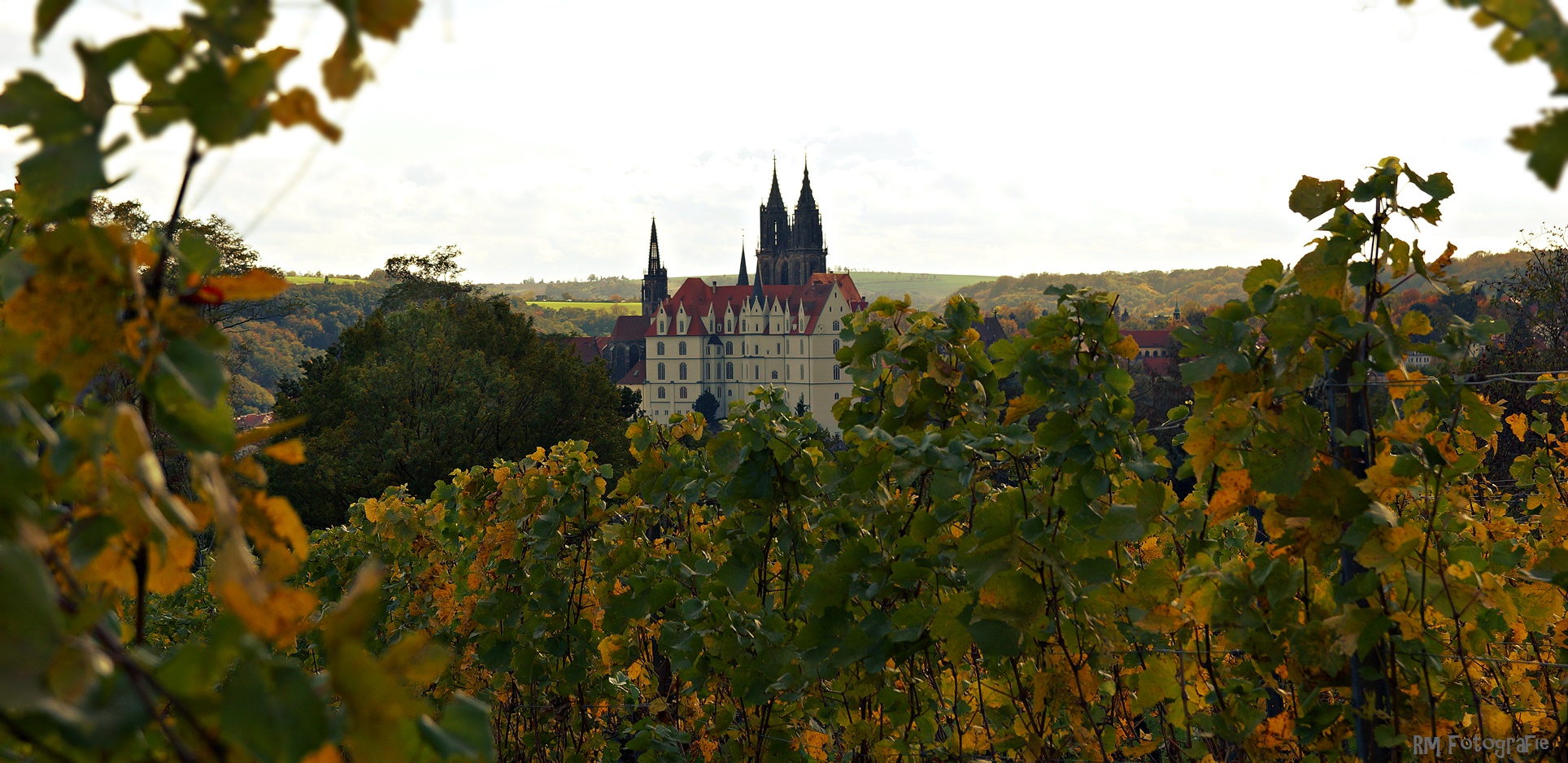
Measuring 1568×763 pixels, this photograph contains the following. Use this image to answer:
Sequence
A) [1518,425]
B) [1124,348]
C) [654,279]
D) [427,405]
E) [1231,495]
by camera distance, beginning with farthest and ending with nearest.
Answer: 1. [654,279]
2. [427,405]
3. [1518,425]
4. [1124,348]
5. [1231,495]

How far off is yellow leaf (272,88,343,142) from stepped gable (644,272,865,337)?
6099cm

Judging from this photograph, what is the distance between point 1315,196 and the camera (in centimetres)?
222

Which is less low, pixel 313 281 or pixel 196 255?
pixel 313 281

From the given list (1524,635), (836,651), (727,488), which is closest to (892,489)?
(727,488)

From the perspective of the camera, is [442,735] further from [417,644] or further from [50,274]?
[50,274]

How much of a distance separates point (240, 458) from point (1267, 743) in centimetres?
241

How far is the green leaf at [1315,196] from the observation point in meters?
2.20

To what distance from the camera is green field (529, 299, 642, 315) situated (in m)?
103

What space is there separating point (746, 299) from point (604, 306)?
45103 millimetres

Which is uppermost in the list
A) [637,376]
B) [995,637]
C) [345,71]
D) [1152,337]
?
[345,71]

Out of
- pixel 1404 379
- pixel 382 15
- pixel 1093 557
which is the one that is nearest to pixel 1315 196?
pixel 1404 379

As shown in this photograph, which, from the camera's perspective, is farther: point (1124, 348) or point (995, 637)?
point (1124, 348)

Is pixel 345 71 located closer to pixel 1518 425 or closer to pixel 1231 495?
pixel 1231 495

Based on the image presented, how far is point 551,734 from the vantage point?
461 centimetres
